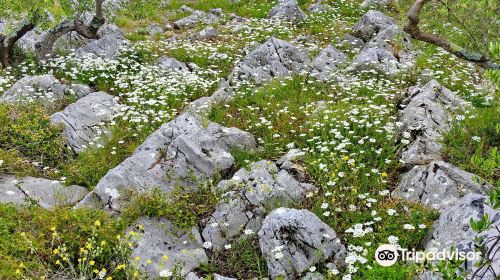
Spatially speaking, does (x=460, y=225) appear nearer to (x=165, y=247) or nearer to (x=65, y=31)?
(x=165, y=247)

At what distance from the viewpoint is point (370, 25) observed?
56.6 feet

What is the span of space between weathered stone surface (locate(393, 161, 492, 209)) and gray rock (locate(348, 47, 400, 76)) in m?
5.60

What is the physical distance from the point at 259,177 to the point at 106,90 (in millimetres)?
7150

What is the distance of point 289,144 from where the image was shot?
9.79 meters

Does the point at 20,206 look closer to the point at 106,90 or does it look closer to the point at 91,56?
the point at 106,90

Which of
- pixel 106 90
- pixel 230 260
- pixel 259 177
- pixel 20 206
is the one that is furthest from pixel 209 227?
pixel 106 90

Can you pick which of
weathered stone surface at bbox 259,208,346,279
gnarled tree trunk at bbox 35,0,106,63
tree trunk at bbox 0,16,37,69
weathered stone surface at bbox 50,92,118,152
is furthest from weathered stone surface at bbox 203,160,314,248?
tree trunk at bbox 0,16,37,69

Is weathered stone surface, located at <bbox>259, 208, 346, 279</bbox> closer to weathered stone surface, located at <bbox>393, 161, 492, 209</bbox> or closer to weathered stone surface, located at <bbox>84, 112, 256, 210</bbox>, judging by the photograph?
weathered stone surface, located at <bbox>393, 161, 492, 209</bbox>

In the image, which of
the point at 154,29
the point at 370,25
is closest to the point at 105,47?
the point at 154,29

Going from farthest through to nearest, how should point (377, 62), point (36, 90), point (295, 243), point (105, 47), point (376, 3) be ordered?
point (376, 3) → point (105, 47) → point (377, 62) → point (36, 90) → point (295, 243)

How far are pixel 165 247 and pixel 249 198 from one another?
1.75m

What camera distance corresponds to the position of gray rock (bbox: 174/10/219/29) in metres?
20.7

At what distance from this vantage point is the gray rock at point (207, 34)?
60.6 ft

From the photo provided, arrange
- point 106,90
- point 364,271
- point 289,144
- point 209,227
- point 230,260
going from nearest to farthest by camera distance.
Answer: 1. point 364,271
2. point 230,260
3. point 209,227
4. point 289,144
5. point 106,90
